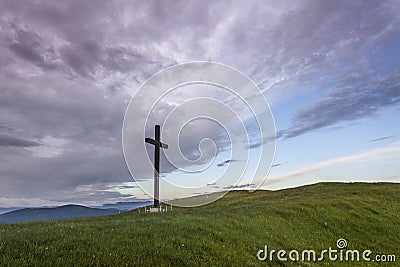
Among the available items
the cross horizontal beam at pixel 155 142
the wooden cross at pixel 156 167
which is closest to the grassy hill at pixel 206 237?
the wooden cross at pixel 156 167

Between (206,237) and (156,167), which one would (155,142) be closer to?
(156,167)

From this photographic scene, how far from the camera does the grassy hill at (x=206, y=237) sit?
11.3 meters

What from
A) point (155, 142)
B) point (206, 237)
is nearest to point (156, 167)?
point (155, 142)

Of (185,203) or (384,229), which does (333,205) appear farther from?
(185,203)

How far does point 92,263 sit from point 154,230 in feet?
17.1

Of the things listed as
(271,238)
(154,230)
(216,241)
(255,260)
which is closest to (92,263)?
A: (154,230)

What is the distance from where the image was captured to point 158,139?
32062 millimetres
